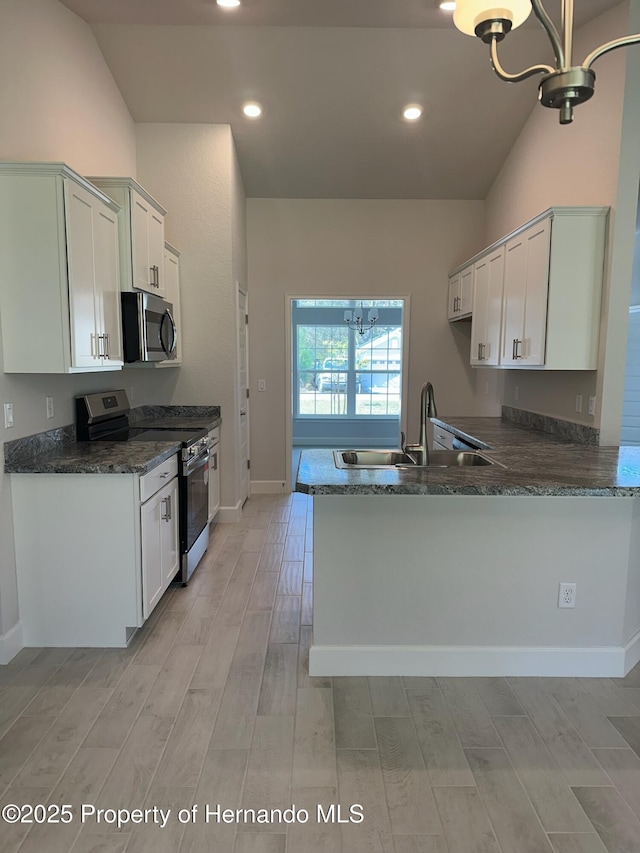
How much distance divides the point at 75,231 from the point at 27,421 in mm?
971

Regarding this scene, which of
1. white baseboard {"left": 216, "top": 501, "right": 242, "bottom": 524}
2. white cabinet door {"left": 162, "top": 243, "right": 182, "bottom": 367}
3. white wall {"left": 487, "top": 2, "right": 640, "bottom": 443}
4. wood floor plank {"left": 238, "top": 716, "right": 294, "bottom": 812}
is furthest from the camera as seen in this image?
white baseboard {"left": 216, "top": 501, "right": 242, "bottom": 524}

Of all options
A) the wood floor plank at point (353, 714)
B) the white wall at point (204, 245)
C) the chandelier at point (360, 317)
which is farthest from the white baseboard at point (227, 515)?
the chandelier at point (360, 317)

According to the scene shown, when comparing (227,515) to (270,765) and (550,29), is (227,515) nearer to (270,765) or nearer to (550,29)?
(270,765)

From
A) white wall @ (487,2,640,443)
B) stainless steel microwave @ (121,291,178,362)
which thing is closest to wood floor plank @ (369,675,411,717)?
white wall @ (487,2,640,443)

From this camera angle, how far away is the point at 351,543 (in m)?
2.36

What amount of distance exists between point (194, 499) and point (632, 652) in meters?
2.60

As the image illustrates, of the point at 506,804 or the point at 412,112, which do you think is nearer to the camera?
the point at 506,804

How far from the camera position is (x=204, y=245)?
14.6 feet

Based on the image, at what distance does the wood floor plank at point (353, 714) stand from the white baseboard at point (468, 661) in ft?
0.23

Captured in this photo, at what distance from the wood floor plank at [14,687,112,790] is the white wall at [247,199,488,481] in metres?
3.50

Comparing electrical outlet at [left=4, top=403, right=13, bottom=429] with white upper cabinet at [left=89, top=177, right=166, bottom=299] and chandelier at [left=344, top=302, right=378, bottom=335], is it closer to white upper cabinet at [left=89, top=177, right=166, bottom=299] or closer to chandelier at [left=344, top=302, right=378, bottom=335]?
white upper cabinet at [left=89, top=177, right=166, bottom=299]

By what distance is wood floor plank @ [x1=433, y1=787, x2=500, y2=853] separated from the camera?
158cm

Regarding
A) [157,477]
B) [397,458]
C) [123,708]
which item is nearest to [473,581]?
[397,458]

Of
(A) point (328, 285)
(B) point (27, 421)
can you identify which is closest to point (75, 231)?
(B) point (27, 421)
